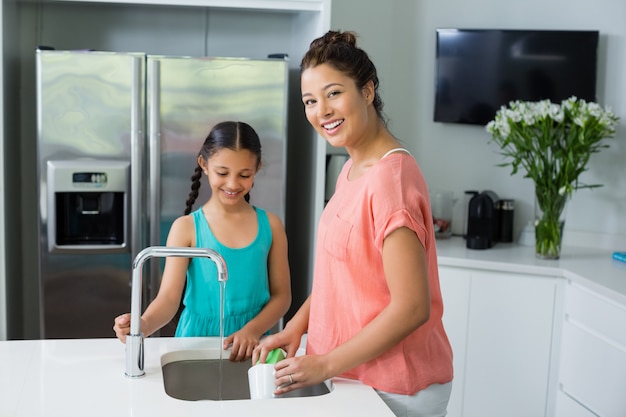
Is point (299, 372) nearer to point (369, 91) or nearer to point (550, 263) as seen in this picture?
point (369, 91)

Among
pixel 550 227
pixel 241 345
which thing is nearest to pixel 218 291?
pixel 241 345

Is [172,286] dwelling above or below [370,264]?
below

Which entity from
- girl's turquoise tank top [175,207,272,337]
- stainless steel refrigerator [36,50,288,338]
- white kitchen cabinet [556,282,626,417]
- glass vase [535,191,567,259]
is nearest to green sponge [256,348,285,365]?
girl's turquoise tank top [175,207,272,337]

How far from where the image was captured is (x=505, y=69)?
3.63m

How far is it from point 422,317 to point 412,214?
198 millimetres

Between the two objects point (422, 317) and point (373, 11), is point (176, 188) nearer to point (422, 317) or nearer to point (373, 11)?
point (373, 11)

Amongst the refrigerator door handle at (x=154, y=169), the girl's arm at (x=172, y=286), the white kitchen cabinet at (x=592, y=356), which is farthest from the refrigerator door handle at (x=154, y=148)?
the white kitchen cabinet at (x=592, y=356)

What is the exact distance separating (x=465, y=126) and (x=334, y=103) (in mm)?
2263

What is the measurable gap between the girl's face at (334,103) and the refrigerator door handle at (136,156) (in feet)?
5.33

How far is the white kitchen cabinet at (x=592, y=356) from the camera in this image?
8.78ft

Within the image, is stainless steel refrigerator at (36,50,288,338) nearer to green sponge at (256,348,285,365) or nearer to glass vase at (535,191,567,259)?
glass vase at (535,191,567,259)

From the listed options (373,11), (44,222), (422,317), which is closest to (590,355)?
(422,317)

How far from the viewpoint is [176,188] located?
3199 millimetres

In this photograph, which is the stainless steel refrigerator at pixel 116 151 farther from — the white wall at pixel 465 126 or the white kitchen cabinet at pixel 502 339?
the white kitchen cabinet at pixel 502 339
